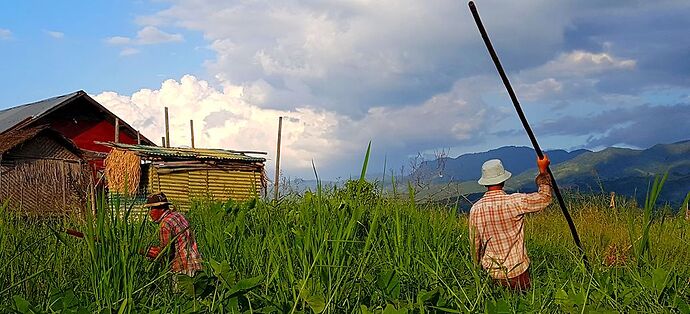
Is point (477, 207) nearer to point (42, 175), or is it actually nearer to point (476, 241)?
point (476, 241)

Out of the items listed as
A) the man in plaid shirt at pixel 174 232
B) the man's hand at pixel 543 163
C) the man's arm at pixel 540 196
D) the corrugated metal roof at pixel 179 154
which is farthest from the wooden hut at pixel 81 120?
the man's hand at pixel 543 163

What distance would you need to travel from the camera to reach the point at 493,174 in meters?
6.81

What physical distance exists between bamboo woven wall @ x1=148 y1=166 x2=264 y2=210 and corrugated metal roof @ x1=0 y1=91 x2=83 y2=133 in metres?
9.11

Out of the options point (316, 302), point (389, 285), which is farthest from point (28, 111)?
point (316, 302)

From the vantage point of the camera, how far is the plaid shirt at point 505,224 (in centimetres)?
647

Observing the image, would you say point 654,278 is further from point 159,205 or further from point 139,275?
point 159,205

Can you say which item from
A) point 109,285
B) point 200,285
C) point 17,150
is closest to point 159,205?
point 109,285

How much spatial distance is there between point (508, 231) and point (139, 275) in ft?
10.9

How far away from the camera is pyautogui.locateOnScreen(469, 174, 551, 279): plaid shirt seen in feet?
21.2

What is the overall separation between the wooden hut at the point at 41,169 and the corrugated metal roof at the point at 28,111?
5028 mm

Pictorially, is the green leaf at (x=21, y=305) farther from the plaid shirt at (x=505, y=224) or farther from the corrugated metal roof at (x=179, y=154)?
the corrugated metal roof at (x=179, y=154)

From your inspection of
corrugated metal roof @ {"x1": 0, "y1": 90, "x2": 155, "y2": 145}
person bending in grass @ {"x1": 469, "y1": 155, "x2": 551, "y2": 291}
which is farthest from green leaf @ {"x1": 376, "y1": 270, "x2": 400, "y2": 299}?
corrugated metal roof @ {"x1": 0, "y1": 90, "x2": 155, "y2": 145}

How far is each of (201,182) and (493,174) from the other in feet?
60.8

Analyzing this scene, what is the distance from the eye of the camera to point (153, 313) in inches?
134
